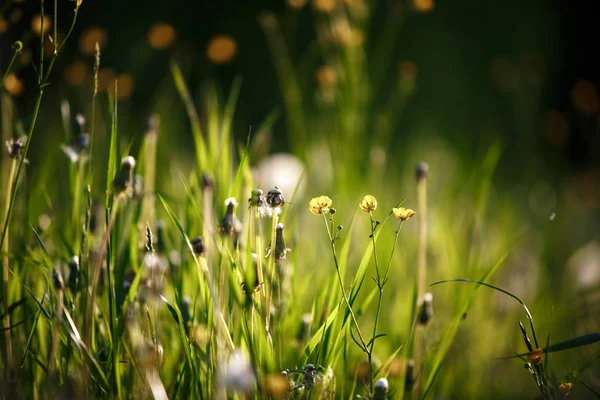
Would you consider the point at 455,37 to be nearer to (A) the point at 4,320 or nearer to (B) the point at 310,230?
(B) the point at 310,230

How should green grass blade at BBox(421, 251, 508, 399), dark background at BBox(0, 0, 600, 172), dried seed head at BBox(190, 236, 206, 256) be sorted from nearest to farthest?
dried seed head at BBox(190, 236, 206, 256) < green grass blade at BBox(421, 251, 508, 399) < dark background at BBox(0, 0, 600, 172)

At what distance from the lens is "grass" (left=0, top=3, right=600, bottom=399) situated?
72 centimetres

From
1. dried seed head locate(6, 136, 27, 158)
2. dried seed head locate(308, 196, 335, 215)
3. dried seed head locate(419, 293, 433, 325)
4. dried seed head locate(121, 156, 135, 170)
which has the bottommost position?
dried seed head locate(419, 293, 433, 325)

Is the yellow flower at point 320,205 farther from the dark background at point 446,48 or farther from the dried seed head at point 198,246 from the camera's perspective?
the dark background at point 446,48

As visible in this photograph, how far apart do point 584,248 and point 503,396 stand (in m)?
0.70

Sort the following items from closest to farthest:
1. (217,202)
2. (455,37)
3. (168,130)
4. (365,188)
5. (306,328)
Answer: (306,328), (217,202), (365,188), (168,130), (455,37)

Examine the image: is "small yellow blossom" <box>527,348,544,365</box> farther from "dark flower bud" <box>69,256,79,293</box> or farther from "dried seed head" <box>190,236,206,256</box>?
"dark flower bud" <box>69,256,79,293</box>

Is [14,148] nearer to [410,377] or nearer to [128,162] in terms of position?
[128,162]

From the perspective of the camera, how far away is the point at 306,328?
33.4 inches

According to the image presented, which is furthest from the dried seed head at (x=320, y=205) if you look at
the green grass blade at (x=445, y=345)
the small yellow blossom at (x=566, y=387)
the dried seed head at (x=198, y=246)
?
the small yellow blossom at (x=566, y=387)

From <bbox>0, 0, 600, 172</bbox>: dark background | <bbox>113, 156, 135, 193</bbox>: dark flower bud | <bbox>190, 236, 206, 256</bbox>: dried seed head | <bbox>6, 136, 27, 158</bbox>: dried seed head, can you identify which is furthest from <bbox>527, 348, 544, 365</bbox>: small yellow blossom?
<bbox>0, 0, 600, 172</bbox>: dark background

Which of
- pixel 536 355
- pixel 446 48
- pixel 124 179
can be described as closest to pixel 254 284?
pixel 124 179

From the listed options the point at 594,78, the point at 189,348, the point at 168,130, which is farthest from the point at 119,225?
the point at 594,78

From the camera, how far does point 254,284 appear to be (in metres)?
0.77
